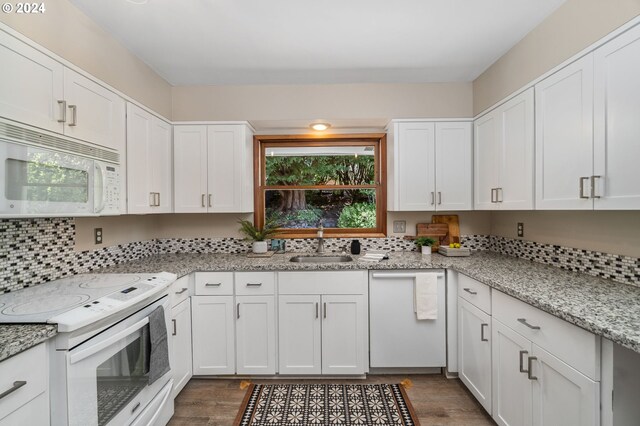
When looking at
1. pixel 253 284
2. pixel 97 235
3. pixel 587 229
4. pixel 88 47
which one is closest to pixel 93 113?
pixel 88 47

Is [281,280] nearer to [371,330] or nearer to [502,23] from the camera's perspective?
[371,330]

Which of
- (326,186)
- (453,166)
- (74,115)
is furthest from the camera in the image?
(326,186)

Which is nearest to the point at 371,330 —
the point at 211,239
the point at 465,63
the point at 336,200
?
the point at 336,200

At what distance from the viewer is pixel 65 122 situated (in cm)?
156

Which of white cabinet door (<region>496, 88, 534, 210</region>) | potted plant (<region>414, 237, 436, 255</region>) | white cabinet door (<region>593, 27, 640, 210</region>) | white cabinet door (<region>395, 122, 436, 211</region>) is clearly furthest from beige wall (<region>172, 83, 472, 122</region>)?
white cabinet door (<region>593, 27, 640, 210</region>)

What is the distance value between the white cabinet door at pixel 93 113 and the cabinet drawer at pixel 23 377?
3.65 ft

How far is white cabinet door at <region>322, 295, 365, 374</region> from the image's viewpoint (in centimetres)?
233

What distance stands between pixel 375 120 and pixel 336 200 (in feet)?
3.02

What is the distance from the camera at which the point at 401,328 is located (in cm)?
237

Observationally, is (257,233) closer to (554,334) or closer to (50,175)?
(50,175)

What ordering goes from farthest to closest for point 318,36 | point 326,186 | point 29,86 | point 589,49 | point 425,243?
point 326,186
point 425,243
point 318,36
point 589,49
point 29,86

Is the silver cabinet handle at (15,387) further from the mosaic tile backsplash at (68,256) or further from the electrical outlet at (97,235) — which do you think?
the electrical outlet at (97,235)

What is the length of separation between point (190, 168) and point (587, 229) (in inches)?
121

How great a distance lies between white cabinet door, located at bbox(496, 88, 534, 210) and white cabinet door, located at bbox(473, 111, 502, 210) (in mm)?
65
